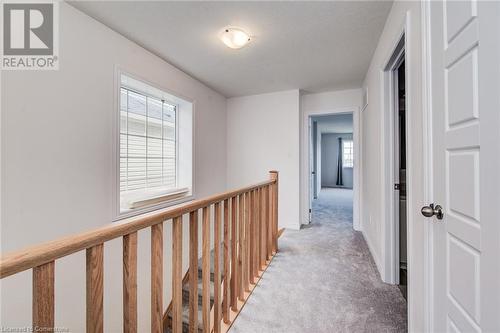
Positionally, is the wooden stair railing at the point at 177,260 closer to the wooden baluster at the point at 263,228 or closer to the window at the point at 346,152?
the wooden baluster at the point at 263,228

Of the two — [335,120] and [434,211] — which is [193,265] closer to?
[434,211]

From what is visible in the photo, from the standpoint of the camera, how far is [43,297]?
1.94 feet

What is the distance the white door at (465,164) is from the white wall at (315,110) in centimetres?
273

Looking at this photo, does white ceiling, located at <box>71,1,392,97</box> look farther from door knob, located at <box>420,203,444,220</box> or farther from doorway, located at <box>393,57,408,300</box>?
door knob, located at <box>420,203,444,220</box>

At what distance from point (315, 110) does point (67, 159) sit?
3510 mm

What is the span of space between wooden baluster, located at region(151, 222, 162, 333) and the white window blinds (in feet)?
5.90

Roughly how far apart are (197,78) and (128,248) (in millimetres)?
2889

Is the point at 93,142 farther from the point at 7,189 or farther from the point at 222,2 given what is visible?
the point at 222,2

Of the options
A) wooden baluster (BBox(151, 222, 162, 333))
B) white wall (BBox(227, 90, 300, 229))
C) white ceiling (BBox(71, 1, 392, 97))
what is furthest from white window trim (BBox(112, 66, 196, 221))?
wooden baluster (BBox(151, 222, 162, 333))

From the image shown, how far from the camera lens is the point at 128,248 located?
0.85 metres

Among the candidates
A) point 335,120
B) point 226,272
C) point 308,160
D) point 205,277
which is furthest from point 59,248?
point 335,120

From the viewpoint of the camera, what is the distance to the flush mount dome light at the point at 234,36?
6.67 ft

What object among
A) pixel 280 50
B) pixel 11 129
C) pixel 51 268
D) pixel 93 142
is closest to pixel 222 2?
pixel 280 50

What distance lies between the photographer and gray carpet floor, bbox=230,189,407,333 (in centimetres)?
153
